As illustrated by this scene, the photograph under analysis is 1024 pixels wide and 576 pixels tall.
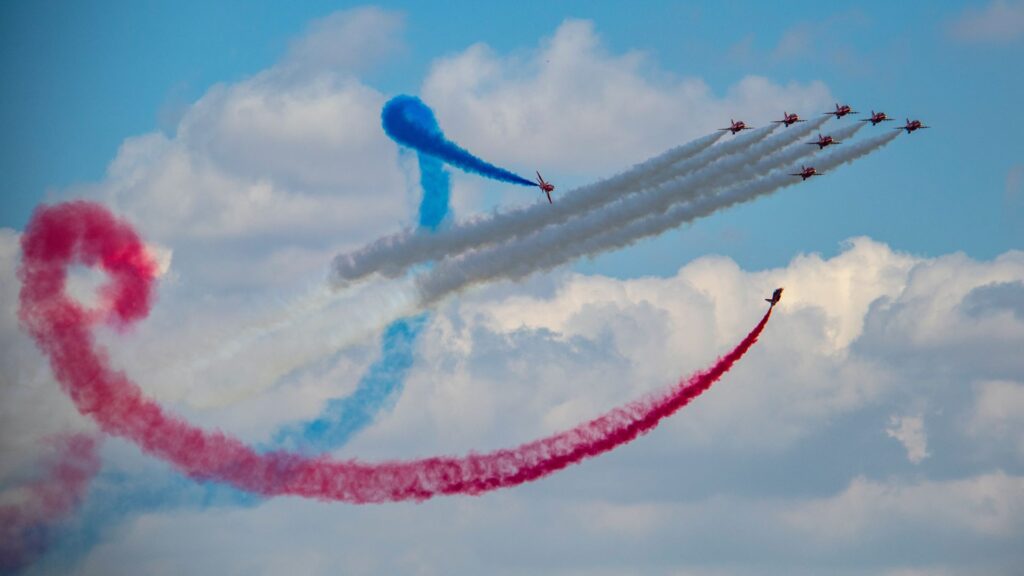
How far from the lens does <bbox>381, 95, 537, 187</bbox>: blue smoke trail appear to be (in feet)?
654

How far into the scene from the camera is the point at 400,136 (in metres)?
200

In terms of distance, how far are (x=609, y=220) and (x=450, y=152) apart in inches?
335

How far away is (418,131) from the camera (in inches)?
7854

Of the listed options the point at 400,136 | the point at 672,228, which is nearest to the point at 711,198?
the point at 672,228

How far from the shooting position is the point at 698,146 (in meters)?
200

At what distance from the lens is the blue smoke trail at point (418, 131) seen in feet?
654

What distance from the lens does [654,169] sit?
19950 cm

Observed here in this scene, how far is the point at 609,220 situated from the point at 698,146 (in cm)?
568

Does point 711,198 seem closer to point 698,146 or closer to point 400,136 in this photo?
point 698,146

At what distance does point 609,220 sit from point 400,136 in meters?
11.1

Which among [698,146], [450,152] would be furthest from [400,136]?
[698,146]

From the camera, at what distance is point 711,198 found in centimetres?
19975

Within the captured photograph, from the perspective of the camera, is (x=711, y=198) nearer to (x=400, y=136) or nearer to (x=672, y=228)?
(x=672, y=228)

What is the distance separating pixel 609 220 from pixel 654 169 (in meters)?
3.35
